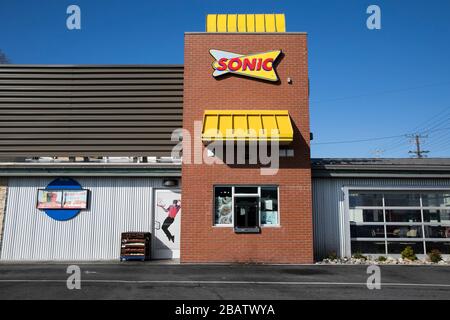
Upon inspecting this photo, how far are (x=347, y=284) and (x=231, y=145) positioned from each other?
6553mm

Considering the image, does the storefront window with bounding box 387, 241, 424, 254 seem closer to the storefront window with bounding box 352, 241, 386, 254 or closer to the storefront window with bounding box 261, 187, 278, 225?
the storefront window with bounding box 352, 241, 386, 254

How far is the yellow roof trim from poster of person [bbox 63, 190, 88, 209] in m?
8.24

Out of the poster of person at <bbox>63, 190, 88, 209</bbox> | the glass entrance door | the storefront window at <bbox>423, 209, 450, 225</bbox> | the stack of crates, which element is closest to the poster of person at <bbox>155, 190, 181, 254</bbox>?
the stack of crates

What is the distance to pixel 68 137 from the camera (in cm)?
1725

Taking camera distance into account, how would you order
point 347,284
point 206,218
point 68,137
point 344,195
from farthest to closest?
1. point 68,137
2. point 344,195
3. point 206,218
4. point 347,284

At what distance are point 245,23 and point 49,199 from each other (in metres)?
10.5

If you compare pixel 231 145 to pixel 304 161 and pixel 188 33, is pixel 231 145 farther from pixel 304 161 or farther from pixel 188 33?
pixel 188 33

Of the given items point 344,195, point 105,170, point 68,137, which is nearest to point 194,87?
point 105,170

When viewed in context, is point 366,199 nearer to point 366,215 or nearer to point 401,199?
point 366,215

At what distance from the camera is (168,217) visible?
16.0m

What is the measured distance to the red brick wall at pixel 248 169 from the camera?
571 inches

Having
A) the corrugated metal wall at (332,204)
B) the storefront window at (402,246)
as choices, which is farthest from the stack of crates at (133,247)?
the storefront window at (402,246)

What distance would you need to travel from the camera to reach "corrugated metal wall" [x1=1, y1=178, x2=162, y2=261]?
15609mm

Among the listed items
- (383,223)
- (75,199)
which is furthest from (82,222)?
(383,223)
